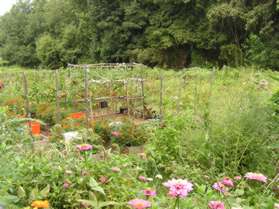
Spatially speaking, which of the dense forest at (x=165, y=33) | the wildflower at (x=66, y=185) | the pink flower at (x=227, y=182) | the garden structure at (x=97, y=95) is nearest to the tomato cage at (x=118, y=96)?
the garden structure at (x=97, y=95)

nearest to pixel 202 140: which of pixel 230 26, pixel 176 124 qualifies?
pixel 176 124

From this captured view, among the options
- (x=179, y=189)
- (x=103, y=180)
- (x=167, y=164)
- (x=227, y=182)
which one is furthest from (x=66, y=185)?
(x=167, y=164)

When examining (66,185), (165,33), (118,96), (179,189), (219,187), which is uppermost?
(165,33)

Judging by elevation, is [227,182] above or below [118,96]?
above

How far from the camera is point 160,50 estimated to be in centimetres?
2512

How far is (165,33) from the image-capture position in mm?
24844

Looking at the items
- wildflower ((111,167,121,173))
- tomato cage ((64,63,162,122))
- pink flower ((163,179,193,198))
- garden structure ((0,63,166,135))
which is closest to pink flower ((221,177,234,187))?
wildflower ((111,167,121,173))

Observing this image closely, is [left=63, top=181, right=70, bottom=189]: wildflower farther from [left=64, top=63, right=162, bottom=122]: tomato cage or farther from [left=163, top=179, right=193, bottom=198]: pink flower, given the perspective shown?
[left=64, top=63, right=162, bottom=122]: tomato cage

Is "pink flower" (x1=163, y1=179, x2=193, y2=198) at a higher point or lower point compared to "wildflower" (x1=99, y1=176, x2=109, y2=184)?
higher

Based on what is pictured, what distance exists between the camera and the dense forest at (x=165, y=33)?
1944cm

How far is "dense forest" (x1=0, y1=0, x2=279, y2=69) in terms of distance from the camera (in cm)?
1944

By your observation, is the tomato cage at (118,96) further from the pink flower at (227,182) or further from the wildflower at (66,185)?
the pink flower at (227,182)

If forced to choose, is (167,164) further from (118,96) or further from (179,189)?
(118,96)

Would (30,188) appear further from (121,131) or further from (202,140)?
(121,131)
